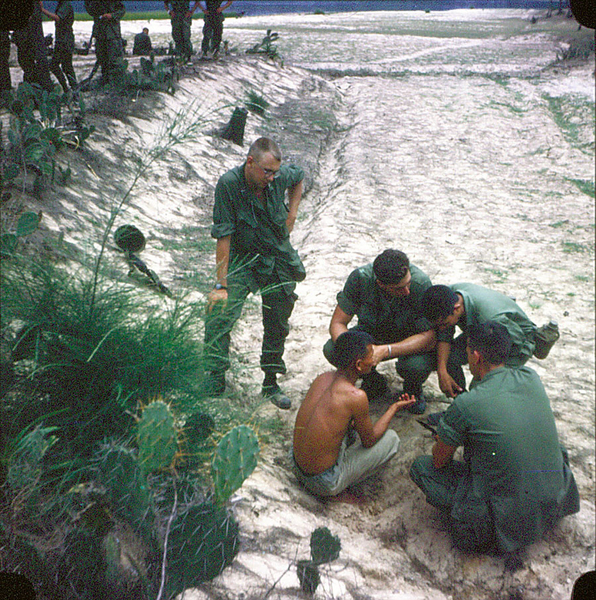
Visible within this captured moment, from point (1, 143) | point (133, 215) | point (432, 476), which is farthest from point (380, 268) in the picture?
point (1, 143)

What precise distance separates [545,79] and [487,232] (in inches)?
337

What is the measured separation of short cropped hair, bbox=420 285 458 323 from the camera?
11.4 ft

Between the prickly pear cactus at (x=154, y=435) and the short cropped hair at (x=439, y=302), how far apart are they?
2032 mm

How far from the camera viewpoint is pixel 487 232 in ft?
22.5

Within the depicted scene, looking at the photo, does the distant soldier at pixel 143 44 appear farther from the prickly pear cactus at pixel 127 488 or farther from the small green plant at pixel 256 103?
the prickly pear cactus at pixel 127 488

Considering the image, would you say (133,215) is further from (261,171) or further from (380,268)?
(380,268)

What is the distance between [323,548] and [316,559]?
0.05m

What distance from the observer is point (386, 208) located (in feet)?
24.7

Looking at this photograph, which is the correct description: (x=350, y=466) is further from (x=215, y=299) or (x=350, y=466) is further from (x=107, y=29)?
(x=107, y=29)

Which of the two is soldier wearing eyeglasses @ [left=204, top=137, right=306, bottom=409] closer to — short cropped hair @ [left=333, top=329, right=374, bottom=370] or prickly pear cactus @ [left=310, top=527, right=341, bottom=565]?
short cropped hair @ [left=333, top=329, right=374, bottom=370]

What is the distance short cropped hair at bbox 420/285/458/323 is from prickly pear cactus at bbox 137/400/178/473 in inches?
80.0

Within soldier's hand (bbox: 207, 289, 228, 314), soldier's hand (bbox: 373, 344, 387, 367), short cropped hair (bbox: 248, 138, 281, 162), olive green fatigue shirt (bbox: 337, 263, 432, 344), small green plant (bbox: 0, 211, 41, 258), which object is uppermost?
short cropped hair (bbox: 248, 138, 281, 162)

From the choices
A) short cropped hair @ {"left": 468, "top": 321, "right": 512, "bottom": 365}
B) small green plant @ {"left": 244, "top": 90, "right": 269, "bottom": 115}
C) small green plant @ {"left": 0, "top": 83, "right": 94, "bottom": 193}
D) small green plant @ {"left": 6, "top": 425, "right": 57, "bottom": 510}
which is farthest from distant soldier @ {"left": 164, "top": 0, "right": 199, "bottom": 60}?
small green plant @ {"left": 6, "top": 425, "right": 57, "bottom": 510}

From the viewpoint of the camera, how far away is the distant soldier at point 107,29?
8.71m
